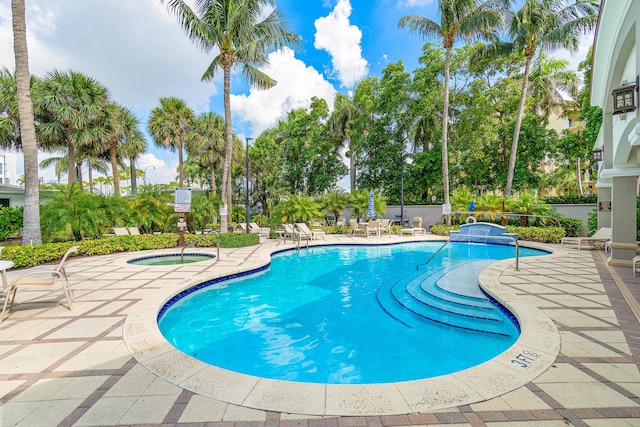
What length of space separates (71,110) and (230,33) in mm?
9777

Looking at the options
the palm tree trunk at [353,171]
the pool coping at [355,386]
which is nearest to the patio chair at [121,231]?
the pool coping at [355,386]

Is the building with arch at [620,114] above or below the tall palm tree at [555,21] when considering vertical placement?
below

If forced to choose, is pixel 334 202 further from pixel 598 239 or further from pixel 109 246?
pixel 598 239

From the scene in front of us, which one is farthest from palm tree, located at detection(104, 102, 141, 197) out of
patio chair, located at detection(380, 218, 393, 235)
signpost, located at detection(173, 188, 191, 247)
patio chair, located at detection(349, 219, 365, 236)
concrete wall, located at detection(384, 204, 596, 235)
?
concrete wall, located at detection(384, 204, 596, 235)

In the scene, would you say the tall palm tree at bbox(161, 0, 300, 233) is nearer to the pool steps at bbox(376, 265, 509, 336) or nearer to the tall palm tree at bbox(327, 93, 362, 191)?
the pool steps at bbox(376, 265, 509, 336)

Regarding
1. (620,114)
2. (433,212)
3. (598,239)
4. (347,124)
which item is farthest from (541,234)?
(347,124)

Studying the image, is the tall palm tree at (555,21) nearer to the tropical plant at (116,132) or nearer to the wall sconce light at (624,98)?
the wall sconce light at (624,98)

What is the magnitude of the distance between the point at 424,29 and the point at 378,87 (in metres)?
7.18

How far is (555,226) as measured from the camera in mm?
14398

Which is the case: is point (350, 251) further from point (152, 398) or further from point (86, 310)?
point (152, 398)

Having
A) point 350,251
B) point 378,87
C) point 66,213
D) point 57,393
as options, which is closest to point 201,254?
point 66,213

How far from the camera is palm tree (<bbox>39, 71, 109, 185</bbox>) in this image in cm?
1480

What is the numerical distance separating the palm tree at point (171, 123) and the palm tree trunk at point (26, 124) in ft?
39.8

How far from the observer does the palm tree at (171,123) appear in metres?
20.3
